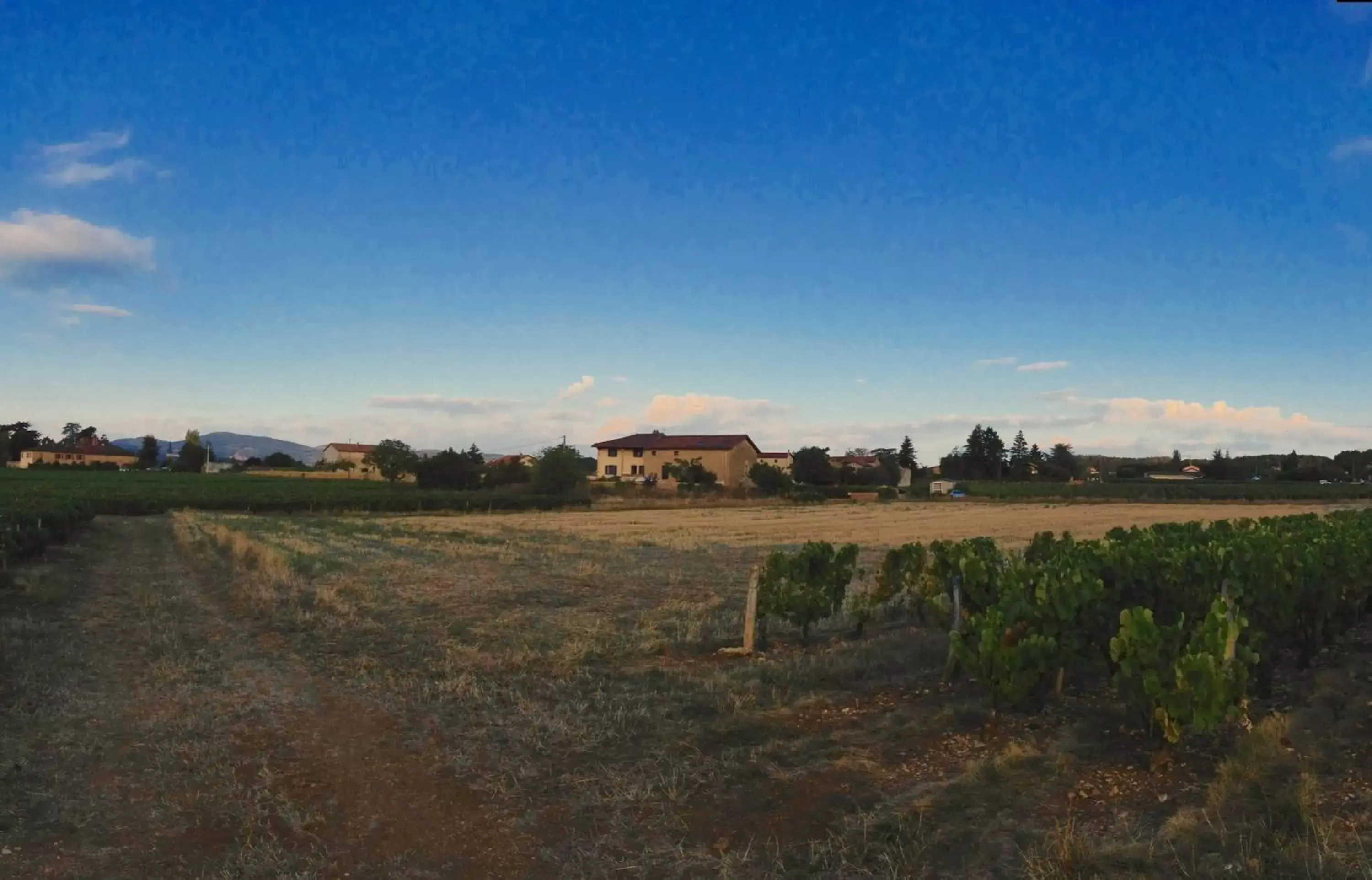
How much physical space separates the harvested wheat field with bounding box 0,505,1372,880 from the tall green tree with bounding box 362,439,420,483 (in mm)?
77685

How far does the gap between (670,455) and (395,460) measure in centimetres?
3047

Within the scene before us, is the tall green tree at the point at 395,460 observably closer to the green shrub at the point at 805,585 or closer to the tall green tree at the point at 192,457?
the tall green tree at the point at 192,457

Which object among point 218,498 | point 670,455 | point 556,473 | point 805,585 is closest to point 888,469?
point 670,455

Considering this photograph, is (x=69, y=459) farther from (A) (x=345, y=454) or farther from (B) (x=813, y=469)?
(B) (x=813, y=469)

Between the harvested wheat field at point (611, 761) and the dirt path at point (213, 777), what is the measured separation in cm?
3

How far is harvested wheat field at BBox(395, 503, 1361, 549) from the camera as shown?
38875 millimetres

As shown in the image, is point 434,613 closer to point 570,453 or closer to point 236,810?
point 236,810

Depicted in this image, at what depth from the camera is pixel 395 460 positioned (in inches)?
3625

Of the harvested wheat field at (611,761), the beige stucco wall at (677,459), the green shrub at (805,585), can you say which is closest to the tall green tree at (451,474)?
the beige stucco wall at (677,459)

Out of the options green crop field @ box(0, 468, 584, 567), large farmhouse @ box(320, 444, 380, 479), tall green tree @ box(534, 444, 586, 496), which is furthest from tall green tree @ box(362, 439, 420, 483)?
large farmhouse @ box(320, 444, 380, 479)

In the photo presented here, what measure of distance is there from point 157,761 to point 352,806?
2.32 m

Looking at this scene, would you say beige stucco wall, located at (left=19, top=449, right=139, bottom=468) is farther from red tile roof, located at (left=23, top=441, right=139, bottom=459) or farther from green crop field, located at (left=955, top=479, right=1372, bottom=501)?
green crop field, located at (left=955, top=479, right=1372, bottom=501)

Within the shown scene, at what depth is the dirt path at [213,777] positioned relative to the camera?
604cm

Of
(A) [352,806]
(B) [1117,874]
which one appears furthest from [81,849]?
(B) [1117,874]
